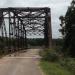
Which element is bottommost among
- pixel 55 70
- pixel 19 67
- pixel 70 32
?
pixel 19 67

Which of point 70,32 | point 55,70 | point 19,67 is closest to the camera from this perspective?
point 55,70

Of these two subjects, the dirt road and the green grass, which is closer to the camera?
the green grass

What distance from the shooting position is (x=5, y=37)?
218 ft

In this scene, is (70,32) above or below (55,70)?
above

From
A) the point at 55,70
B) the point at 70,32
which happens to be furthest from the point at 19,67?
the point at 70,32

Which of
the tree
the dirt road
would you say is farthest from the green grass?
the tree

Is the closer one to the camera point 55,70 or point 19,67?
point 55,70

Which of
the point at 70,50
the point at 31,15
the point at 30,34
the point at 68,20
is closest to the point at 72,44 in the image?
the point at 70,50

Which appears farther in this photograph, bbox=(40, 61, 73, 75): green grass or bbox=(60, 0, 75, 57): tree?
bbox=(60, 0, 75, 57): tree

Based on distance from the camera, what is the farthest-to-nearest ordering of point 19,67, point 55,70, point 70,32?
point 70,32
point 19,67
point 55,70

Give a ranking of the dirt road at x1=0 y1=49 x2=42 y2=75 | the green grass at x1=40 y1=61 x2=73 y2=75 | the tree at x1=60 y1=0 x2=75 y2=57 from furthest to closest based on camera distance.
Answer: the tree at x1=60 y1=0 x2=75 y2=57 < the dirt road at x1=0 y1=49 x2=42 y2=75 < the green grass at x1=40 y1=61 x2=73 y2=75

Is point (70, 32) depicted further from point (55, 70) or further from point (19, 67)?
point (55, 70)

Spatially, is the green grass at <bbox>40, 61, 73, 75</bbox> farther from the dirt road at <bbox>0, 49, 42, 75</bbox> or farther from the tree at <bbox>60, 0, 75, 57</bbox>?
the tree at <bbox>60, 0, 75, 57</bbox>

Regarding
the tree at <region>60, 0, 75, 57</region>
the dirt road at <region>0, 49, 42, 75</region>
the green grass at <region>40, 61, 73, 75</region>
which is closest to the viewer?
the green grass at <region>40, 61, 73, 75</region>
